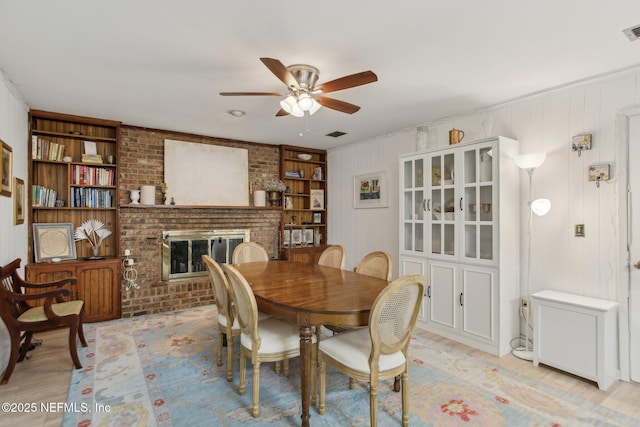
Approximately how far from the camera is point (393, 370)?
1.95m

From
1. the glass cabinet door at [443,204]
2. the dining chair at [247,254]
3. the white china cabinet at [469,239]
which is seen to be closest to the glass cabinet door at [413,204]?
the white china cabinet at [469,239]

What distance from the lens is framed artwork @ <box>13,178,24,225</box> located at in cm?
314

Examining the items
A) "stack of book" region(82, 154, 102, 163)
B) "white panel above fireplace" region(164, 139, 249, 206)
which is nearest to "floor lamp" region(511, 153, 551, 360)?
"white panel above fireplace" region(164, 139, 249, 206)

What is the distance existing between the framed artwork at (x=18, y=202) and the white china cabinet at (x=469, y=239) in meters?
4.11

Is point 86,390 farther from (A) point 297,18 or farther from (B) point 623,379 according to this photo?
(B) point 623,379

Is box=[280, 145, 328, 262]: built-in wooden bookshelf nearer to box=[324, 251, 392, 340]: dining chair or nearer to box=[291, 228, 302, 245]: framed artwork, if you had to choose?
box=[291, 228, 302, 245]: framed artwork

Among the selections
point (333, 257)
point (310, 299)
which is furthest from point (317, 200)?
point (310, 299)

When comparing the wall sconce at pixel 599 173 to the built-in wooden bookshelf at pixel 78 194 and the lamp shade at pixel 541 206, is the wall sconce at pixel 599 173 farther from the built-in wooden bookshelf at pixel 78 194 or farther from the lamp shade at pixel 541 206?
the built-in wooden bookshelf at pixel 78 194

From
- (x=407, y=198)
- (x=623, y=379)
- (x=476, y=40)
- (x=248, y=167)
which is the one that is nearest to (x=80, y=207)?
(x=248, y=167)

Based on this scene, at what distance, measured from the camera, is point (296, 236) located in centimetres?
576

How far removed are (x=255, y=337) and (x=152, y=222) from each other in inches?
122

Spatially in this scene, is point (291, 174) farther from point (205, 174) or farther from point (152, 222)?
point (152, 222)

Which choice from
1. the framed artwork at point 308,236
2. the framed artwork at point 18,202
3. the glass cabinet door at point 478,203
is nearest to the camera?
the framed artwork at point 18,202

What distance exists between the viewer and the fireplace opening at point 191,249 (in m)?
4.60
